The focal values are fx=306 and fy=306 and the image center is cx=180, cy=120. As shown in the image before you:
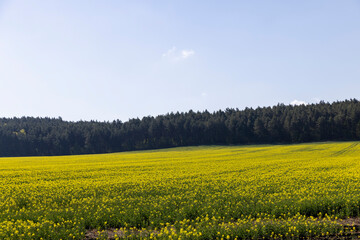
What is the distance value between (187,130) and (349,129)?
60896mm

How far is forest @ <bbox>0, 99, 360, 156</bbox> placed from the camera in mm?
111000

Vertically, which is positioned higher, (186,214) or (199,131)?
(199,131)

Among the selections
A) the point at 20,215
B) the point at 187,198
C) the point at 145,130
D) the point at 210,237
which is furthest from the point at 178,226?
the point at 145,130

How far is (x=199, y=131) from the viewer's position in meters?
127

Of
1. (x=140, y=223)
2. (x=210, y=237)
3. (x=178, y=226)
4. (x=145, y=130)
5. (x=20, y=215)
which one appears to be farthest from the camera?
(x=145, y=130)

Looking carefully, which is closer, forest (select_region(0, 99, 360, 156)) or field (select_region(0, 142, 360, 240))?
field (select_region(0, 142, 360, 240))

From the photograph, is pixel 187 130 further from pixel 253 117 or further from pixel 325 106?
pixel 325 106

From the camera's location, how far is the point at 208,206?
14.2 metres

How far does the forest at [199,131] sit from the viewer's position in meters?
111

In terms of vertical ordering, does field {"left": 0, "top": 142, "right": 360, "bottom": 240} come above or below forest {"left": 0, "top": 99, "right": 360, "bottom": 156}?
below

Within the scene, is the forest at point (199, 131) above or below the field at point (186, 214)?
above

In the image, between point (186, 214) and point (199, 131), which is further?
point (199, 131)

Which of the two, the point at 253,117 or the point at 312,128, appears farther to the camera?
the point at 253,117

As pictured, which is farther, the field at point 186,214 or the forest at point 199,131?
the forest at point 199,131
